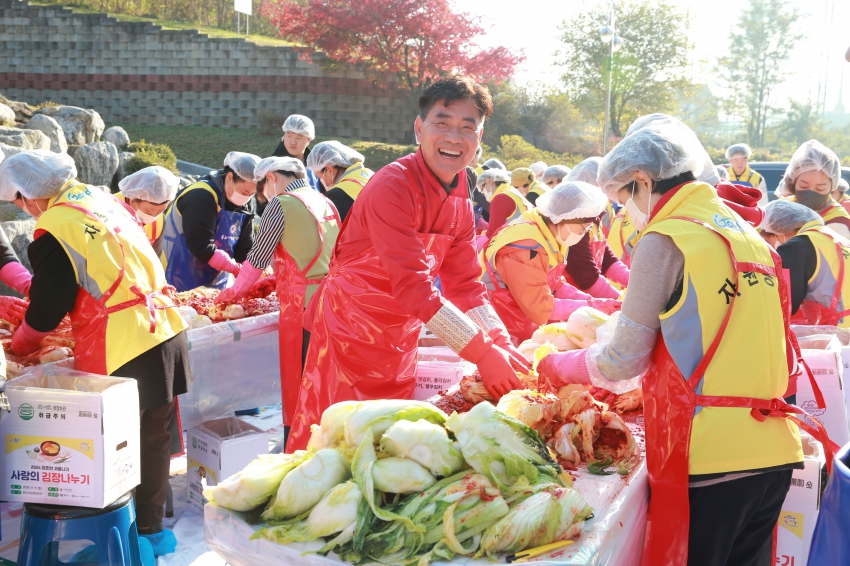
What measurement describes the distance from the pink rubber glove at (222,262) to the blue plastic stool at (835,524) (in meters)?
4.63

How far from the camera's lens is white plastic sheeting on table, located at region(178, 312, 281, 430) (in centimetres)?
441

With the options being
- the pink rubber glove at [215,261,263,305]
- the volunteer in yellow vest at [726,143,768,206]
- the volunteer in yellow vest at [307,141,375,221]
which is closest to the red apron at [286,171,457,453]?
the pink rubber glove at [215,261,263,305]

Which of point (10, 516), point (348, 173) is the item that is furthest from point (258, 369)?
point (348, 173)

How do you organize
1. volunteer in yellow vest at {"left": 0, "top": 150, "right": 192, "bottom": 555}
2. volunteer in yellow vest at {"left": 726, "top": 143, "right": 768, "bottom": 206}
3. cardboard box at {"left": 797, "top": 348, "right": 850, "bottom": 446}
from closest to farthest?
volunteer in yellow vest at {"left": 0, "top": 150, "right": 192, "bottom": 555}
cardboard box at {"left": 797, "top": 348, "right": 850, "bottom": 446}
volunteer in yellow vest at {"left": 726, "top": 143, "right": 768, "bottom": 206}

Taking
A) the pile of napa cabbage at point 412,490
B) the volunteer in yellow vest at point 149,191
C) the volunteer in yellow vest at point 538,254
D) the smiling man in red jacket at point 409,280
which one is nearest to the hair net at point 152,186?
the volunteer in yellow vest at point 149,191

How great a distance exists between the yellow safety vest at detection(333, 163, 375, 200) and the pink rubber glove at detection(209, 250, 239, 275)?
108 centimetres

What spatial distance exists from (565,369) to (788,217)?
9.35 feet

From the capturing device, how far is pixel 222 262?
546 cm

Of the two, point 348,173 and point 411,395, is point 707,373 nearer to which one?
point 411,395

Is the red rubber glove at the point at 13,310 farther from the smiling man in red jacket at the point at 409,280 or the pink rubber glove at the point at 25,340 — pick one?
the smiling man in red jacket at the point at 409,280

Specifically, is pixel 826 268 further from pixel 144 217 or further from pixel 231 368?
pixel 144 217

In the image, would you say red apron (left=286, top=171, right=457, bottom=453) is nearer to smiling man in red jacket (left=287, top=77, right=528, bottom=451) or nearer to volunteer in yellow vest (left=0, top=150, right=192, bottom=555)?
smiling man in red jacket (left=287, top=77, right=528, bottom=451)

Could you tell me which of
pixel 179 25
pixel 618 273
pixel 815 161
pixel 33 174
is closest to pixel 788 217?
pixel 815 161

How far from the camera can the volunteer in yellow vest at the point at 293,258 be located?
450 cm
